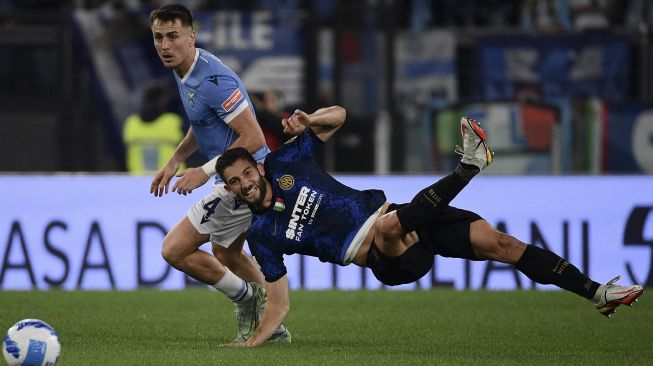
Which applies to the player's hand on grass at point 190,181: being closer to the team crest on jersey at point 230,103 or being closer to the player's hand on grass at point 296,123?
the team crest on jersey at point 230,103

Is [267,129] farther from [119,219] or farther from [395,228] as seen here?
[395,228]

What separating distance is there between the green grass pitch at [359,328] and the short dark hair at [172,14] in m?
2.02

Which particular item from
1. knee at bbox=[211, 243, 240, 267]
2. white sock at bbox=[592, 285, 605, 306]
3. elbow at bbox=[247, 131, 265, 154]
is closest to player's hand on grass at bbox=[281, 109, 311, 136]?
elbow at bbox=[247, 131, 265, 154]

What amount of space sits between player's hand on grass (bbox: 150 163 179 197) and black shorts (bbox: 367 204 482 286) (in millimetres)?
1451

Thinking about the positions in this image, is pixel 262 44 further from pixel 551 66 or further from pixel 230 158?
pixel 230 158

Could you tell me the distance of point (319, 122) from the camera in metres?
8.20

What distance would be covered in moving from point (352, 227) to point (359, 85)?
8.45 metres

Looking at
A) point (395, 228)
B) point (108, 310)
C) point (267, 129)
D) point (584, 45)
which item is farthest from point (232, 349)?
point (584, 45)

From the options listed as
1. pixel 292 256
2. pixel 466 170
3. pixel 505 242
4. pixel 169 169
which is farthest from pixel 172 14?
pixel 292 256

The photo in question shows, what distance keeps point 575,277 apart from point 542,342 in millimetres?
989

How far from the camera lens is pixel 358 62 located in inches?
648

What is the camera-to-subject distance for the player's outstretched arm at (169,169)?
876 cm

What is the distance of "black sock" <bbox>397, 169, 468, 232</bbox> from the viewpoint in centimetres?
777

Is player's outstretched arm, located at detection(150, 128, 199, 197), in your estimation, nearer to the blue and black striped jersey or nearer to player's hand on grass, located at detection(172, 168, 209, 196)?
player's hand on grass, located at detection(172, 168, 209, 196)
